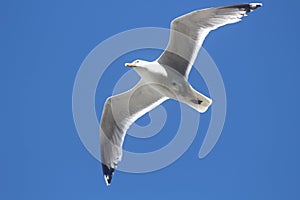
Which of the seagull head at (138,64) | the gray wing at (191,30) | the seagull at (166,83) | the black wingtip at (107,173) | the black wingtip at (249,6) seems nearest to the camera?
the black wingtip at (249,6)

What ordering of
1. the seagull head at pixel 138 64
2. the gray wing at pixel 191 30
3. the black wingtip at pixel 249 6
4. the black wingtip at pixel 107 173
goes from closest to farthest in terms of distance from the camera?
the black wingtip at pixel 249 6 → the gray wing at pixel 191 30 → the seagull head at pixel 138 64 → the black wingtip at pixel 107 173

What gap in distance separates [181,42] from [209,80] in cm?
118

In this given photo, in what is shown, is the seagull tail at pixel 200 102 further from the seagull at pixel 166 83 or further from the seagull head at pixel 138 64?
the seagull head at pixel 138 64

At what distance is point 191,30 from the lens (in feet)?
44.6

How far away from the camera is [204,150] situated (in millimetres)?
15008

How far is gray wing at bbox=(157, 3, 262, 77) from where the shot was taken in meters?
13.2

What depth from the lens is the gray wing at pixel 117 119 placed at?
1488 centimetres

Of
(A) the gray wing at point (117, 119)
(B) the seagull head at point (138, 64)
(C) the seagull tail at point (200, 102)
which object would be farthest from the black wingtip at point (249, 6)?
(A) the gray wing at point (117, 119)

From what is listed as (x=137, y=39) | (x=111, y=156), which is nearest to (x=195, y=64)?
(x=137, y=39)

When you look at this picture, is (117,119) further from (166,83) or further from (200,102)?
(200,102)

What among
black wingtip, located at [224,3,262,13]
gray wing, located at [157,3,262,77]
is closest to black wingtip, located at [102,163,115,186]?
gray wing, located at [157,3,262,77]

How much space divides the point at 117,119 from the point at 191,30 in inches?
108

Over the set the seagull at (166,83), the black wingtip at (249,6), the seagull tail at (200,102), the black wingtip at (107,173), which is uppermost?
the black wingtip at (249,6)

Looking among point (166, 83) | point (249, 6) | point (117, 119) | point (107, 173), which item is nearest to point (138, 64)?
point (166, 83)
